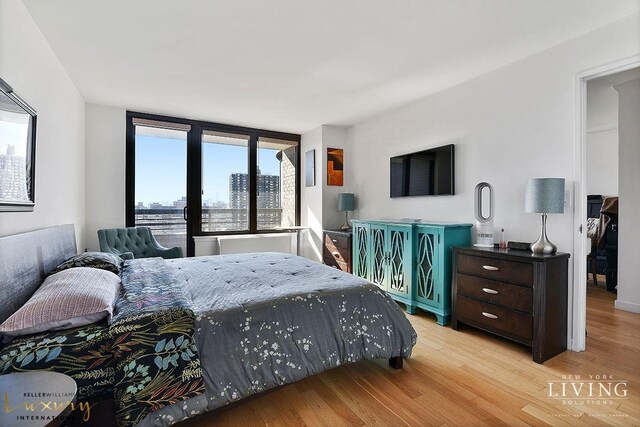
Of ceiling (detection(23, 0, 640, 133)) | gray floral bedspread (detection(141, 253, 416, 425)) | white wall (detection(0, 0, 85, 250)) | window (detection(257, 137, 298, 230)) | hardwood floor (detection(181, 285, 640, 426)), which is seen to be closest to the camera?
gray floral bedspread (detection(141, 253, 416, 425))

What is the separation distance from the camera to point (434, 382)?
206 cm

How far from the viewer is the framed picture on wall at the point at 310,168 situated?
17.3 feet

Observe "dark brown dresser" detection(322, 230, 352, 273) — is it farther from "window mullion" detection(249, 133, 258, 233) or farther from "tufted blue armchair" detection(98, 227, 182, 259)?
A: "tufted blue armchair" detection(98, 227, 182, 259)

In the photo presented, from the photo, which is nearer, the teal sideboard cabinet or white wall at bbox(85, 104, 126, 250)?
the teal sideboard cabinet

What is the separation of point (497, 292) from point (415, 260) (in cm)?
90

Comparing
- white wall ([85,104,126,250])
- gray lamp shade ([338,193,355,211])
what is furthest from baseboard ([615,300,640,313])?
white wall ([85,104,126,250])

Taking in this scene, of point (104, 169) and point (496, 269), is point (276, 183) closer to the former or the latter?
point (104, 169)

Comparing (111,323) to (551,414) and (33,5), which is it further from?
(551,414)

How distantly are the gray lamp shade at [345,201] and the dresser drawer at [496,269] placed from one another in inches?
88.5

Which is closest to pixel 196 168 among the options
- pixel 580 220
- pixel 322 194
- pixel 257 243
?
pixel 257 243

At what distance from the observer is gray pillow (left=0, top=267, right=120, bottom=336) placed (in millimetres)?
1381

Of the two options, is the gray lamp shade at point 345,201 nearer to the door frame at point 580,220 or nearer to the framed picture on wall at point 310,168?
the framed picture on wall at point 310,168

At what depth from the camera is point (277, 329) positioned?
5.77 ft

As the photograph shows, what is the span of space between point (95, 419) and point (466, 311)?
9.14 feet
